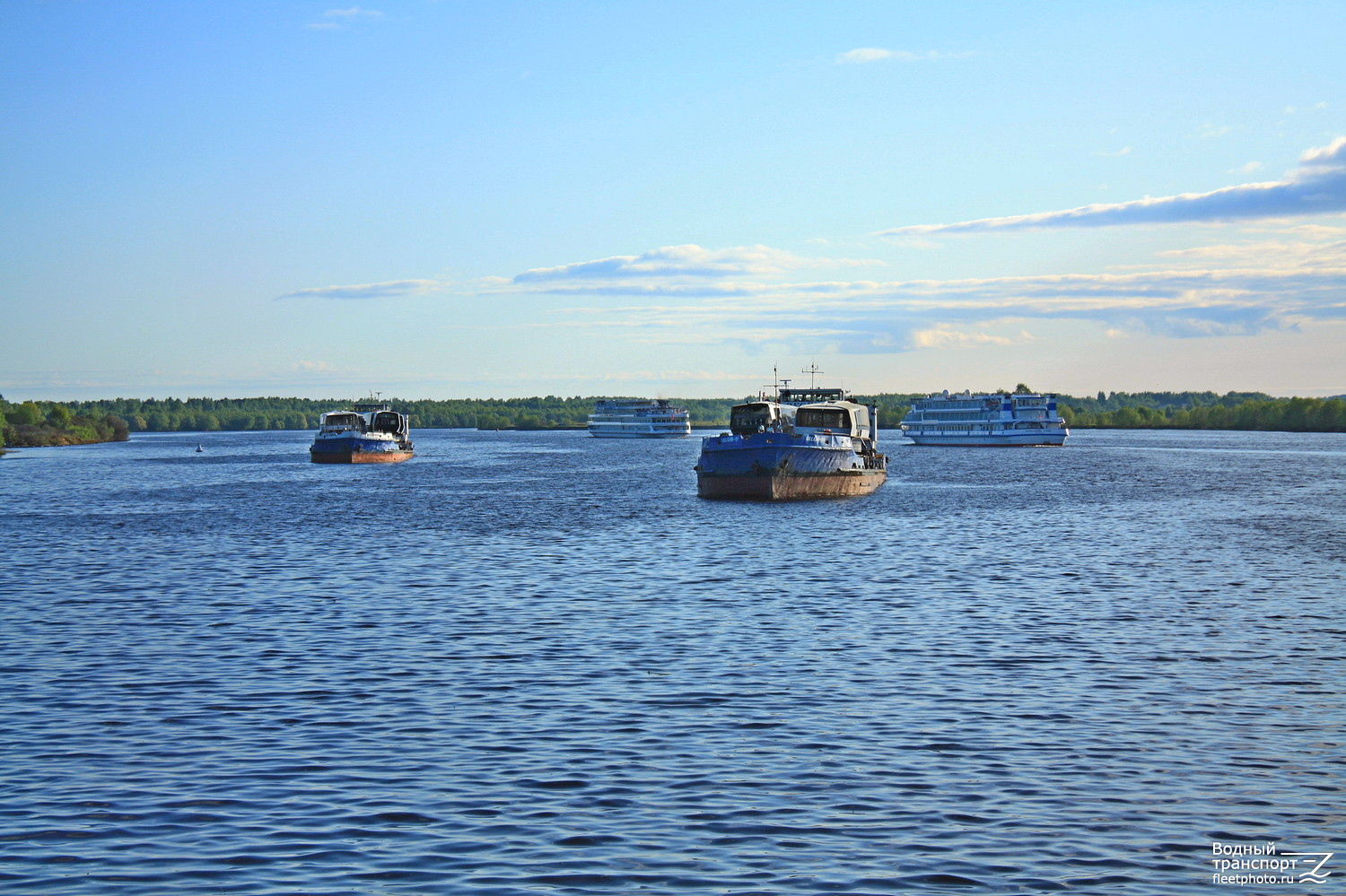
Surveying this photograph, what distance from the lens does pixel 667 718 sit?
22.0m

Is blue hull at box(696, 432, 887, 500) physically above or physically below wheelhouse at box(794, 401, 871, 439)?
below

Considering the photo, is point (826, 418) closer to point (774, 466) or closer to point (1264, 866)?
point (774, 466)

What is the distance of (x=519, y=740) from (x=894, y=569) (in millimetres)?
28394

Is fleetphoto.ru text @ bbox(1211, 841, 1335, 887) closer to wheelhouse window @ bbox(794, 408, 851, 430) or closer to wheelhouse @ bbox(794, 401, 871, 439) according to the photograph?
wheelhouse @ bbox(794, 401, 871, 439)

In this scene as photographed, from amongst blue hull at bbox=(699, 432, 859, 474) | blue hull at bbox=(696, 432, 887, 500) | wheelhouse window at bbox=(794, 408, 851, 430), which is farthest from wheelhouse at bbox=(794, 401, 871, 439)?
blue hull at bbox=(699, 432, 859, 474)

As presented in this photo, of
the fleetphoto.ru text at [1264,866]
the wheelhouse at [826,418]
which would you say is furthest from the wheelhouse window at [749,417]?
the fleetphoto.ru text at [1264,866]

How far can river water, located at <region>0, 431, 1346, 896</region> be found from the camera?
1476 cm

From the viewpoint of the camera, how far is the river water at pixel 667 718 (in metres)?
14.8

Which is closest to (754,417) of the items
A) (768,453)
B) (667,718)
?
(768,453)

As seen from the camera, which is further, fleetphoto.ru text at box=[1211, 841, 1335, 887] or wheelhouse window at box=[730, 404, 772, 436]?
wheelhouse window at box=[730, 404, 772, 436]

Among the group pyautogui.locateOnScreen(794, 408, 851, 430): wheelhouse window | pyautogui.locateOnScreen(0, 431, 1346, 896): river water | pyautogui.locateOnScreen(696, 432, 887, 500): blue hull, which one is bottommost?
pyautogui.locateOnScreen(0, 431, 1346, 896): river water

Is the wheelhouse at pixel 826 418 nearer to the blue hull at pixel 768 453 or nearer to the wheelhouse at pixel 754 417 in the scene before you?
the wheelhouse at pixel 754 417

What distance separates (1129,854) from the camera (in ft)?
48.6

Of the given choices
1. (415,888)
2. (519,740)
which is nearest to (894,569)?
(519,740)
